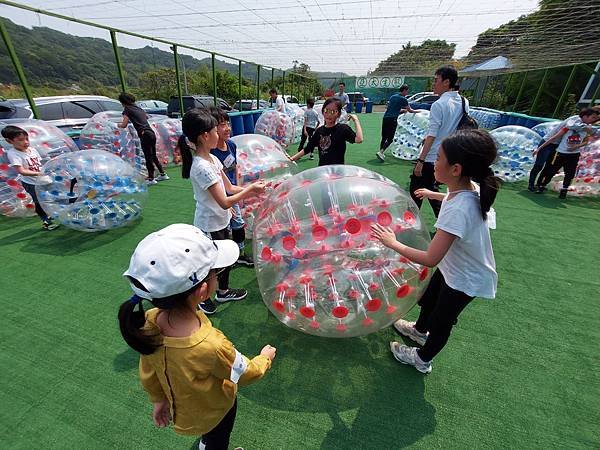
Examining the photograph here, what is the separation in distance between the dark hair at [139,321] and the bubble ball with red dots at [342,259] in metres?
1.02

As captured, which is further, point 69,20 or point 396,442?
point 69,20

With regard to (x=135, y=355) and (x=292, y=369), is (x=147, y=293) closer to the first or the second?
(x=292, y=369)

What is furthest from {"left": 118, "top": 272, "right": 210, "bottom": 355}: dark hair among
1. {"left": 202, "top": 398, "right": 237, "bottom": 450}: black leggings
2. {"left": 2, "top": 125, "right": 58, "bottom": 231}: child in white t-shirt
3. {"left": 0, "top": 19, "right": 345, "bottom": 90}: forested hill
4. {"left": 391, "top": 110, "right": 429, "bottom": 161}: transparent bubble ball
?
{"left": 0, "top": 19, "right": 345, "bottom": 90}: forested hill

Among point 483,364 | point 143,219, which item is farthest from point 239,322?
point 143,219

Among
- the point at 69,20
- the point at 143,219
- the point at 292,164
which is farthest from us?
Result: the point at 69,20

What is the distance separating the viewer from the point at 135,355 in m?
2.27

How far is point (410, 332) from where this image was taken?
243 cm

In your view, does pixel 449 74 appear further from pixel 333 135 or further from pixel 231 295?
pixel 231 295

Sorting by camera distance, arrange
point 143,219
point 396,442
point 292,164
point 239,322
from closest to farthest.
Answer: point 396,442, point 239,322, point 292,164, point 143,219

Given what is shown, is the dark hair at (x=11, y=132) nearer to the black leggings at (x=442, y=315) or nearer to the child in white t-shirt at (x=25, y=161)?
the child in white t-shirt at (x=25, y=161)

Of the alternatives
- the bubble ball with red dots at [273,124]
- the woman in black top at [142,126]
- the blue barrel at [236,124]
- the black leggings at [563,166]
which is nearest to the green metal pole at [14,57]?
the woman in black top at [142,126]

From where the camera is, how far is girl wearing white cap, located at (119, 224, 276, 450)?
95 centimetres

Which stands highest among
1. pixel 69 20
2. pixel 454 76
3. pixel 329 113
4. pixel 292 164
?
pixel 69 20

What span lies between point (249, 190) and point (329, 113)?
5.79 ft
